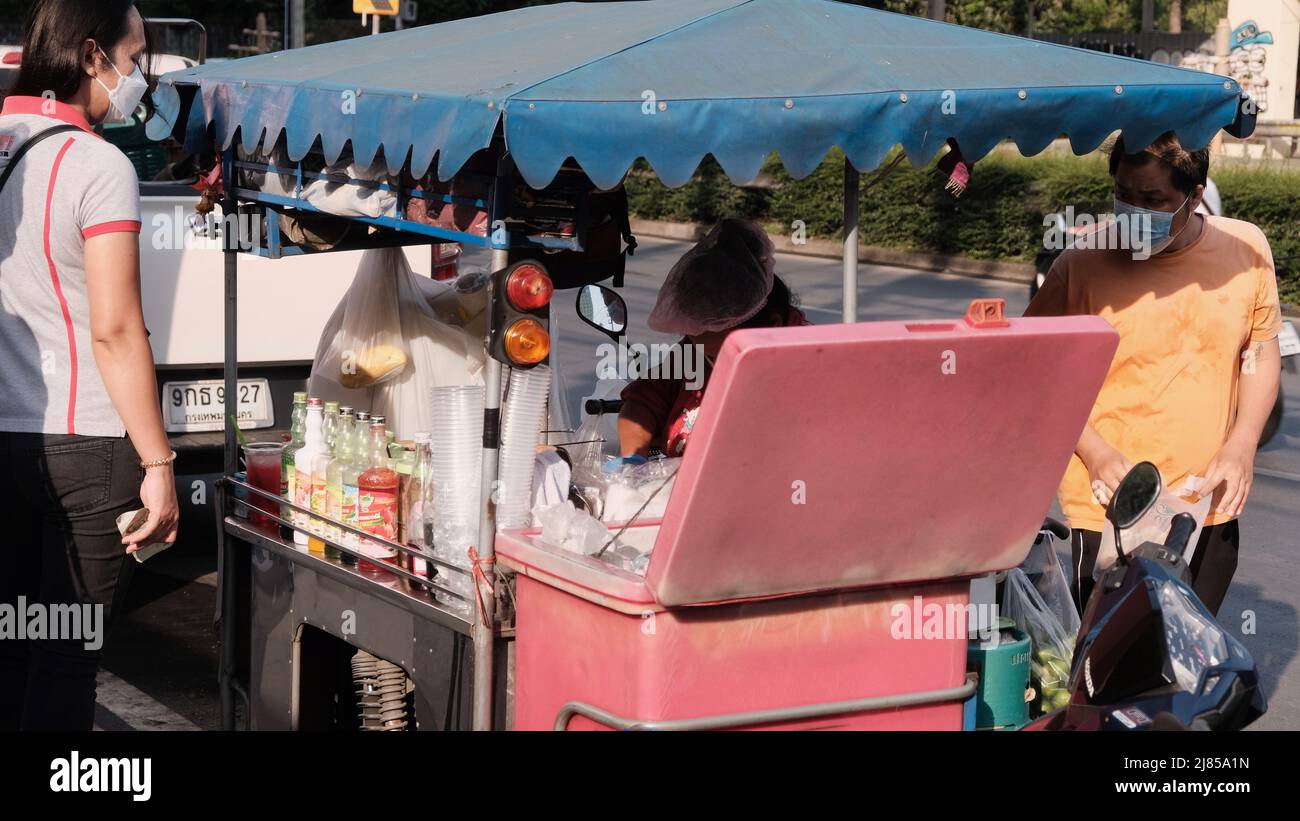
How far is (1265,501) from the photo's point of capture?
8203 millimetres

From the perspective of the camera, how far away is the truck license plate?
6242 mm

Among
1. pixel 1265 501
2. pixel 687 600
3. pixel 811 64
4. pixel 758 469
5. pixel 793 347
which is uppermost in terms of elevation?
pixel 811 64

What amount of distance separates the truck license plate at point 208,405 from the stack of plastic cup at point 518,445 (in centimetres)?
319

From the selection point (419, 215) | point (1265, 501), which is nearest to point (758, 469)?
point (419, 215)

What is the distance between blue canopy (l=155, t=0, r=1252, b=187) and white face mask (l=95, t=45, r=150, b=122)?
1.02ft

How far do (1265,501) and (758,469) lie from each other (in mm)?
6316

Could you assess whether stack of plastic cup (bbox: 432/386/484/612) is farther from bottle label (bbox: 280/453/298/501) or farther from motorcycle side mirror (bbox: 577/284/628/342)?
bottle label (bbox: 280/453/298/501)

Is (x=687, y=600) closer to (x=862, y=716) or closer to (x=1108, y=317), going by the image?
(x=862, y=716)

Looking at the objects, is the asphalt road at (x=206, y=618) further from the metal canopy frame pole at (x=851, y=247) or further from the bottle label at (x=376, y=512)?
the metal canopy frame pole at (x=851, y=247)

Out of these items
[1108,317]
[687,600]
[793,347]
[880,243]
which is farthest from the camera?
[880,243]

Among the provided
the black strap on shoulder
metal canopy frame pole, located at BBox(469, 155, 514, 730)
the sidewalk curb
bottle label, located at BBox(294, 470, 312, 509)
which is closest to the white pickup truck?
bottle label, located at BBox(294, 470, 312, 509)

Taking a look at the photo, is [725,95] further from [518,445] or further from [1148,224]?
[1148,224]

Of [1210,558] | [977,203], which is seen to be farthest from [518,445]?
[977,203]

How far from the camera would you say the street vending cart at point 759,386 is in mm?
2754
